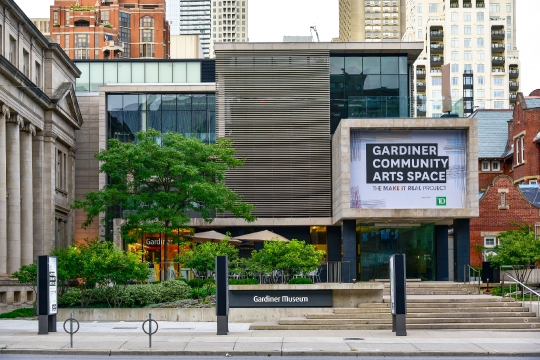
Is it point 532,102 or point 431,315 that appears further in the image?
point 532,102

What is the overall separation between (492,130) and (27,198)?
53498mm

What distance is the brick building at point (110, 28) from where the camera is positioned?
177375 mm

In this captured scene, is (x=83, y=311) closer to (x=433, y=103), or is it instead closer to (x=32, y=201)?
(x=32, y=201)

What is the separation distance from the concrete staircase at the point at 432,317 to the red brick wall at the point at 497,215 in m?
28.1

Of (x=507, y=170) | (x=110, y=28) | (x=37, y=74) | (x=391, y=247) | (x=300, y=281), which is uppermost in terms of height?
(x=110, y=28)

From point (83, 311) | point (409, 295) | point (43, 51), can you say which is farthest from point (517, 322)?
point (43, 51)

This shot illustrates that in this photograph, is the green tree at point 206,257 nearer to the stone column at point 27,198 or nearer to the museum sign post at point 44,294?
the museum sign post at point 44,294

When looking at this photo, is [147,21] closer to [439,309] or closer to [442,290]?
[442,290]

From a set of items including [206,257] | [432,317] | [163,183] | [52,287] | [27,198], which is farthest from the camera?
[27,198]

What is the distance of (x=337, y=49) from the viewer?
60.9m

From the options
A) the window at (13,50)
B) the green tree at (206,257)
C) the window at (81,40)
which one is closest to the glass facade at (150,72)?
the window at (13,50)

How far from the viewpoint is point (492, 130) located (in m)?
92.3

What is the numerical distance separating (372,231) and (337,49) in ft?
46.2

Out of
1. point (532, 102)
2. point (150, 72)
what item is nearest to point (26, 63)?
point (150, 72)
